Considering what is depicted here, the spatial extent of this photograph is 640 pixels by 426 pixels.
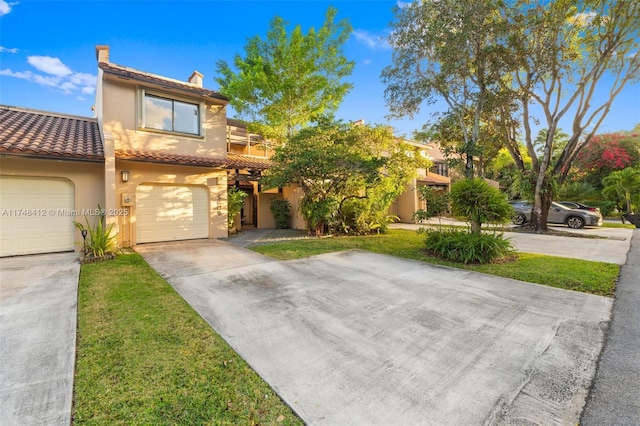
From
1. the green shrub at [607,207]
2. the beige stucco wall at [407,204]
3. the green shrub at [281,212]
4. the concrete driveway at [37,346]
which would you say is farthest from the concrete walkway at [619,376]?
the green shrub at [607,207]

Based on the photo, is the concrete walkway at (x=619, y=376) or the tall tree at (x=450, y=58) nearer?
the concrete walkway at (x=619, y=376)

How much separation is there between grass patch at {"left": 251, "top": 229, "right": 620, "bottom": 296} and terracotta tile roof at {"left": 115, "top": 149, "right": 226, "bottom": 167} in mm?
3756

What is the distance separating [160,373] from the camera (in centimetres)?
267

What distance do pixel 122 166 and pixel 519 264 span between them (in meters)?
12.2

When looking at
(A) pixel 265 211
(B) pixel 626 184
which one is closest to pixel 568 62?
(B) pixel 626 184

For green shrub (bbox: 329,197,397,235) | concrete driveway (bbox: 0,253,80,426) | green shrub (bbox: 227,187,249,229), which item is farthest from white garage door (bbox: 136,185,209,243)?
green shrub (bbox: 329,197,397,235)

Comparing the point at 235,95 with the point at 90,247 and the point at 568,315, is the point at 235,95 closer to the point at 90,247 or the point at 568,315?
the point at 90,247

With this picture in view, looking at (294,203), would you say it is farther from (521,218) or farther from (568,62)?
(521,218)

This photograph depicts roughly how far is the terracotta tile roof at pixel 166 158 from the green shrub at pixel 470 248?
8.17 m

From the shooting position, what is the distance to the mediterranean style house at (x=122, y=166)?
309 inches

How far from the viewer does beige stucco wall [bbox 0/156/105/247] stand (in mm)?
7627

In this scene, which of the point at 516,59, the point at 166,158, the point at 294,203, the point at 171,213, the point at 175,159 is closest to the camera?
the point at 516,59

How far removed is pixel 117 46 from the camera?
1059 cm

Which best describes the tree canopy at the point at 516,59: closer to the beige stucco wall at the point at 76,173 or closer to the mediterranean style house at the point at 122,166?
the mediterranean style house at the point at 122,166
